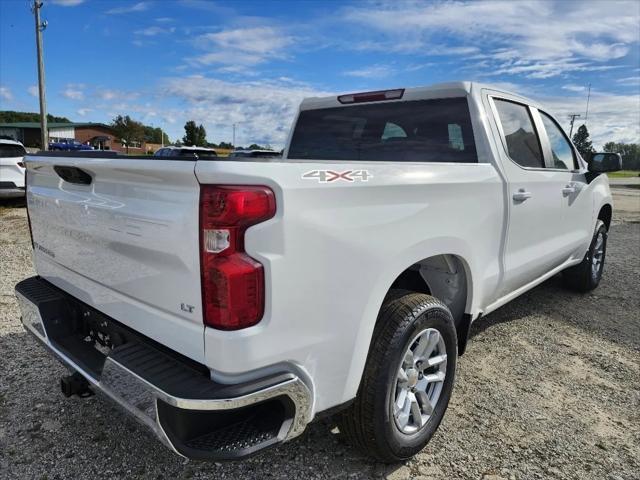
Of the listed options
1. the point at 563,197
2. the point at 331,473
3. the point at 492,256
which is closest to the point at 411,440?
the point at 331,473

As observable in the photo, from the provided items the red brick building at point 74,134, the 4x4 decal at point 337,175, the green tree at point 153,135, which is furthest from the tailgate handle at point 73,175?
the green tree at point 153,135

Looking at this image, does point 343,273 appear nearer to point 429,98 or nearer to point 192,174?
point 192,174

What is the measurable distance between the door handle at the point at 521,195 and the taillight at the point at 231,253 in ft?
6.70

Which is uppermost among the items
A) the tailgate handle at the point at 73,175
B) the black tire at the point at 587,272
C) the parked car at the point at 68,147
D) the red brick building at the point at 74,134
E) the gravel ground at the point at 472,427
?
the red brick building at the point at 74,134

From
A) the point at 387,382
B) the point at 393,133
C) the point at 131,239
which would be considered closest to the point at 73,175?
the point at 131,239

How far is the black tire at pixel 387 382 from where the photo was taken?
2166 mm

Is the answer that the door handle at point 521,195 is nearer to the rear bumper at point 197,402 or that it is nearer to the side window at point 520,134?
the side window at point 520,134

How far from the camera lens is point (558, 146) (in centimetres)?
428

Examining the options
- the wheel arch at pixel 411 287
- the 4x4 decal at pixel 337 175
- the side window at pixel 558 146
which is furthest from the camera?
the side window at pixel 558 146

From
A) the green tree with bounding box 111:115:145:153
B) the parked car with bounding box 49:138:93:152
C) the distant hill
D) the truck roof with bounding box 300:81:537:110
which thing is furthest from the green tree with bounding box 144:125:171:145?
the truck roof with bounding box 300:81:537:110

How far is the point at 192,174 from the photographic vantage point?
5.49 feet

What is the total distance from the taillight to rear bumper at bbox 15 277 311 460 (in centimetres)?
24

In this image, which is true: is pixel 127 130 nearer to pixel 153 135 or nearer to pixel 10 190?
pixel 153 135

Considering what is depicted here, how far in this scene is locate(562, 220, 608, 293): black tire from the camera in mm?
5230
